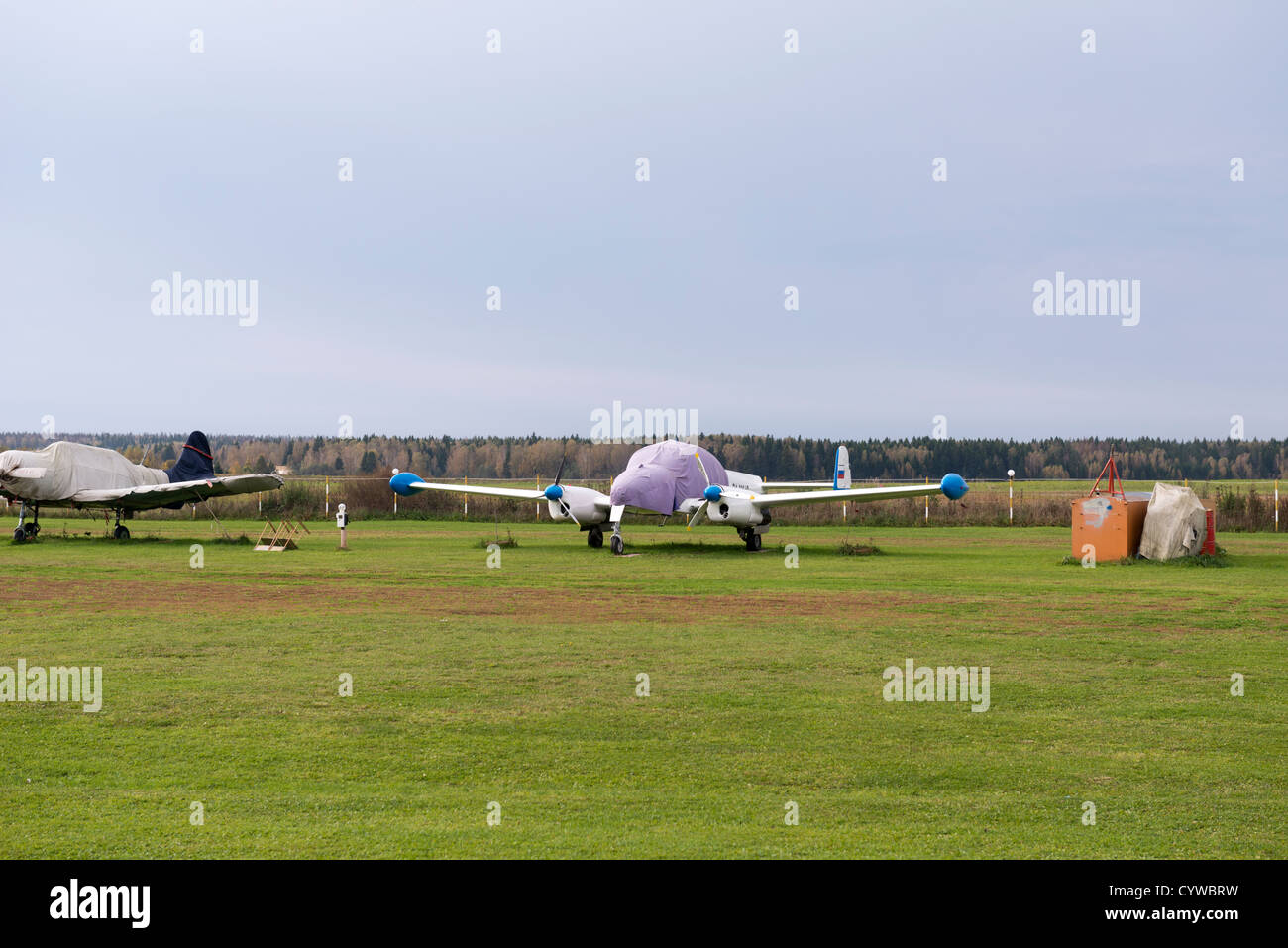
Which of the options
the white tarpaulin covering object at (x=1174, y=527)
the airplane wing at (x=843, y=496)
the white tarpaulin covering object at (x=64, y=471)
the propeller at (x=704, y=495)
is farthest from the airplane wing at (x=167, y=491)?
the white tarpaulin covering object at (x=1174, y=527)

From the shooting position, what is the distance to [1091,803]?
6.41 meters

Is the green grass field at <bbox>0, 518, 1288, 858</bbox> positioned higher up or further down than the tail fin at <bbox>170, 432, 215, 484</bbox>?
further down

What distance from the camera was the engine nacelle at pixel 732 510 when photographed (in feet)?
89.2

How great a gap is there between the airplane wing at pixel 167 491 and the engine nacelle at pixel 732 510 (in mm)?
13102

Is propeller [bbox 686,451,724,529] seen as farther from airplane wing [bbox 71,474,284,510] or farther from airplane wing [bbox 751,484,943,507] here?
airplane wing [bbox 71,474,284,510]

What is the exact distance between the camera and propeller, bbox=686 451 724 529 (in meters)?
26.6

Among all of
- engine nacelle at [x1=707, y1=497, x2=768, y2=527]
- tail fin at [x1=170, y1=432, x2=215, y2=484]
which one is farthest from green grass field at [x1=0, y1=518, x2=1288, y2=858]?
tail fin at [x1=170, y1=432, x2=215, y2=484]

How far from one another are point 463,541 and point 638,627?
18.3 meters

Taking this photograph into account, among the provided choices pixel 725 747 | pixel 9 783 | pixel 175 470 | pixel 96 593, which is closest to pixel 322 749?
pixel 9 783

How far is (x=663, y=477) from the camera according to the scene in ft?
89.9

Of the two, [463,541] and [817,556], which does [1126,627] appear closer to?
[817,556]
